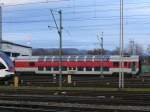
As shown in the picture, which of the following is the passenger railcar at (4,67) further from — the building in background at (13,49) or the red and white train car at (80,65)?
the building in background at (13,49)

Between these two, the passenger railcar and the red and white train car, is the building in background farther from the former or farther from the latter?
the passenger railcar

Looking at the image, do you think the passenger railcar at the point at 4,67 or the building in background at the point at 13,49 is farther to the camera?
the building in background at the point at 13,49

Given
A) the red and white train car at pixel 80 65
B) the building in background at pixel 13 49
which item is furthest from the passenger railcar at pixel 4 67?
the building in background at pixel 13 49

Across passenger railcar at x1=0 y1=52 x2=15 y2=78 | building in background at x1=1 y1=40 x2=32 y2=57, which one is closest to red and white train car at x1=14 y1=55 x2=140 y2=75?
building in background at x1=1 y1=40 x2=32 y2=57

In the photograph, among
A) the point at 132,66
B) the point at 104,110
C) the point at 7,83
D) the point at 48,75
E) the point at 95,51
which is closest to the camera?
the point at 104,110

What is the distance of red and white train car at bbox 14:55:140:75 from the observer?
240 ft

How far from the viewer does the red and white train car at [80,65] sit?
→ 73.2 metres

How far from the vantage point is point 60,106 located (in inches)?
825

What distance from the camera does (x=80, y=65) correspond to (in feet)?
247

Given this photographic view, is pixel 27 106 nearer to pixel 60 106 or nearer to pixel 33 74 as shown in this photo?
pixel 60 106

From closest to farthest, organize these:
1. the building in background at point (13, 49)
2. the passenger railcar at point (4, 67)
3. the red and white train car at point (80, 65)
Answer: the passenger railcar at point (4, 67)
the red and white train car at point (80, 65)
the building in background at point (13, 49)

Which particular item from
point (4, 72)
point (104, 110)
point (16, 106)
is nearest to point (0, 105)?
point (16, 106)

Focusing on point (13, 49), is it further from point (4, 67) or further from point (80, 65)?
point (4, 67)

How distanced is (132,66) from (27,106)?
52.6 m
